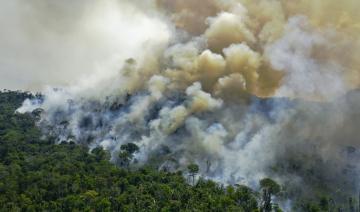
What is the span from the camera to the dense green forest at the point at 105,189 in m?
103

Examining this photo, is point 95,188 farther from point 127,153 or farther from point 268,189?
point 268,189

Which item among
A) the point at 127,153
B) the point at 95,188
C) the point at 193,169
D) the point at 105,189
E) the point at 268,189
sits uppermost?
the point at 127,153

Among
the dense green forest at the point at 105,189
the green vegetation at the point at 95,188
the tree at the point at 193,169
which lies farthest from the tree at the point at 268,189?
the tree at the point at 193,169

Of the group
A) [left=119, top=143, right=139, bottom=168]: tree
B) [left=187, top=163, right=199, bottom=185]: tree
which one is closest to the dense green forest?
[left=187, top=163, right=199, bottom=185]: tree

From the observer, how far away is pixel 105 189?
114375 millimetres

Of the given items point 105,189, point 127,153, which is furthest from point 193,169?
point 105,189

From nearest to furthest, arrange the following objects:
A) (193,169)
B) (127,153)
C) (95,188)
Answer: (95,188) < (193,169) < (127,153)

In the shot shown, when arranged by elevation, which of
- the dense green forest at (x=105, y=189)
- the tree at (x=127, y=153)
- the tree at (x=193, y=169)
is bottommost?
the dense green forest at (x=105, y=189)

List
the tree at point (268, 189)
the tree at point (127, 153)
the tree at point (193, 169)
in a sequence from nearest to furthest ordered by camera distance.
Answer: the tree at point (268, 189) < the tree at point (193, 169) < the tree at point (127, 153)

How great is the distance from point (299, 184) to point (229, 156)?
2313 centimetres

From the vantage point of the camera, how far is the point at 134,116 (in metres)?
178

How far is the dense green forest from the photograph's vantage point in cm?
10344

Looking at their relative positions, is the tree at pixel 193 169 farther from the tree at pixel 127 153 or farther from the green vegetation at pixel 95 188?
the tree at pixel 127 153

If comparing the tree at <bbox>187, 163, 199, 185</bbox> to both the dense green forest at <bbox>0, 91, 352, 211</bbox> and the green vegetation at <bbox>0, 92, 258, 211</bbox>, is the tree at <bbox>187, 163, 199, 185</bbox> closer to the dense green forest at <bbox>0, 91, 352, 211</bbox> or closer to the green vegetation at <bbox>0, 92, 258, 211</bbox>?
the dense green forest at <bbox>0, 91, 352, 211</bbox>
